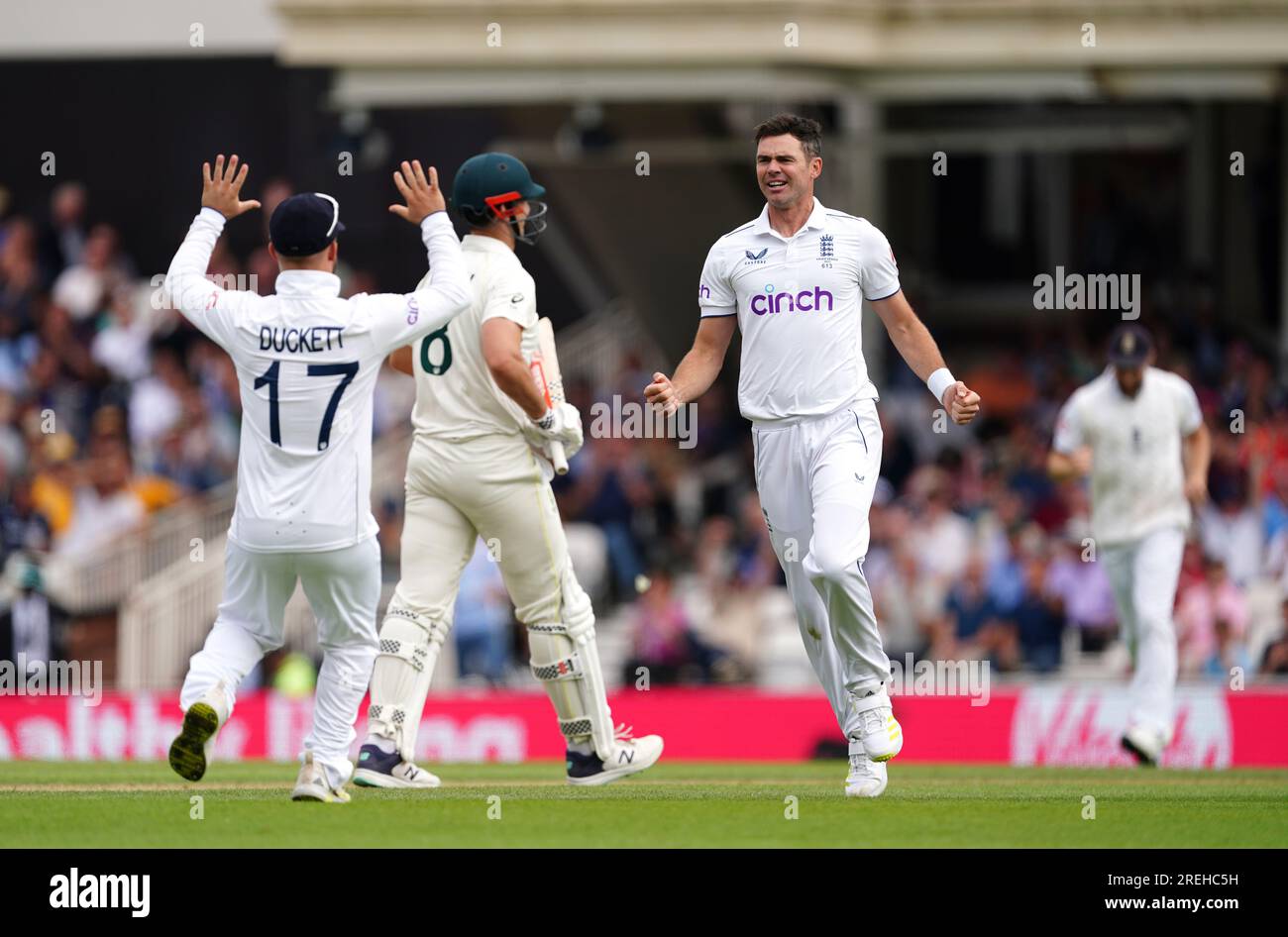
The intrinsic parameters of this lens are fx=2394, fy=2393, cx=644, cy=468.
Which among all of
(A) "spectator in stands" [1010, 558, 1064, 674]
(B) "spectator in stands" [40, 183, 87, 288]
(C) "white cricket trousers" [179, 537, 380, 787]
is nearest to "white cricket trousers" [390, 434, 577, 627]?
(C) "white cricket trousers" [179, 537, 380, 787]

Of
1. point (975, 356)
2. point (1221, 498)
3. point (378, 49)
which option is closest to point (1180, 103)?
point (975, 356)

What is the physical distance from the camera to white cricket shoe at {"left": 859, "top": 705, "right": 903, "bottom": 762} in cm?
950

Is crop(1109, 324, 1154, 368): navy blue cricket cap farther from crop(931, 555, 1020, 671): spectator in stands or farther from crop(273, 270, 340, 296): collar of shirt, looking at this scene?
crop(273, 270, 340, 296): collar of shirt

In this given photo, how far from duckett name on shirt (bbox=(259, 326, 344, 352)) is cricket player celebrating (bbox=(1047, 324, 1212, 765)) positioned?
18.6 ft

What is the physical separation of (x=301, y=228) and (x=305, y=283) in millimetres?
211

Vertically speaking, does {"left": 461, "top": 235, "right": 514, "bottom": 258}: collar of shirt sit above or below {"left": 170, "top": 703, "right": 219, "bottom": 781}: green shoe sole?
above

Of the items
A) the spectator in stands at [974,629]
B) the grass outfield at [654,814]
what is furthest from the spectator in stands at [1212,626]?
the grass outfield at [654,814]

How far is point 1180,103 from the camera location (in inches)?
875

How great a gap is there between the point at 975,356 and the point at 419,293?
1492 centimetres

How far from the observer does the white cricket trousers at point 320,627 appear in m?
9.16

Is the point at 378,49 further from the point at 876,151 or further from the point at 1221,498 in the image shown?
the point at 1221,498

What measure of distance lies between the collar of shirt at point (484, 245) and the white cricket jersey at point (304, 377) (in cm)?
73

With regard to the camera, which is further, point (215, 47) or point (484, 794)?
point (215, 47)

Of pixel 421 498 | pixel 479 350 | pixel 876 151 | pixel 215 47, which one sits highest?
pixel 215 47
